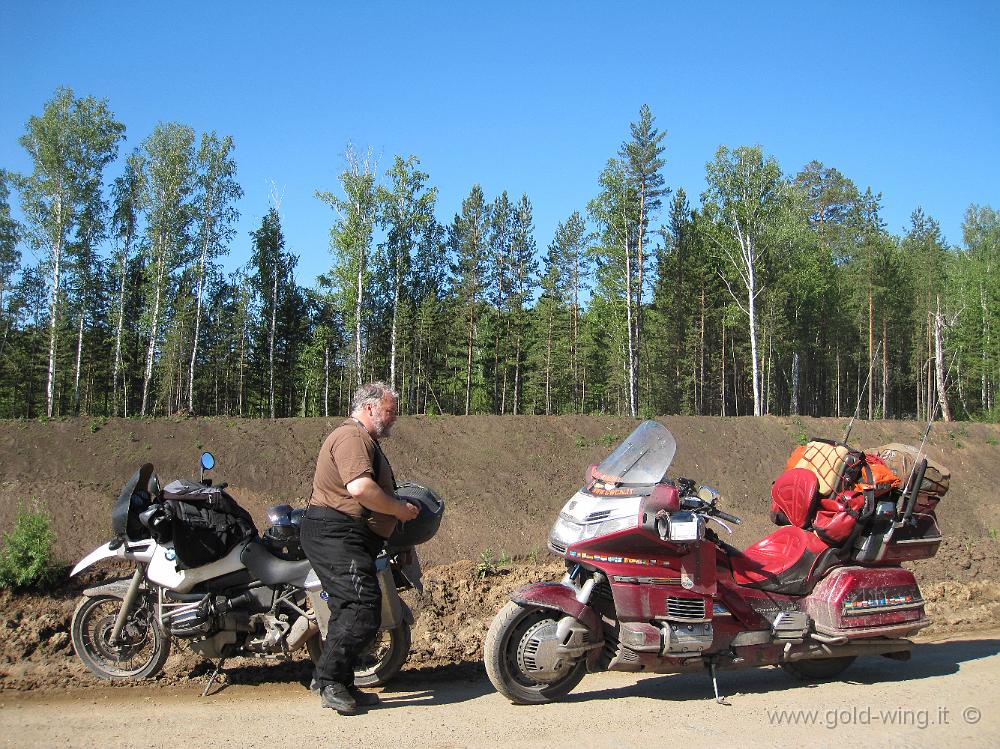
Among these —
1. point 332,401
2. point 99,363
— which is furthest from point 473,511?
point 332,401

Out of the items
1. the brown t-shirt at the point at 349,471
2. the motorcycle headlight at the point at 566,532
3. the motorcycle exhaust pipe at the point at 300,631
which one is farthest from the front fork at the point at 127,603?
the motorcycle headlight at the point at 566,532

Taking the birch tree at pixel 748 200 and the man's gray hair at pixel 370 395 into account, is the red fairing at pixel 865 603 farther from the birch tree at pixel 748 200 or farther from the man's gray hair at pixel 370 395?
the birch tree at pixel 748 200

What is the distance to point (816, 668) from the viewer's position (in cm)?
575

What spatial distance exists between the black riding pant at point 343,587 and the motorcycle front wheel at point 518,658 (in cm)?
79

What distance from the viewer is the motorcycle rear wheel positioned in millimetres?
5734

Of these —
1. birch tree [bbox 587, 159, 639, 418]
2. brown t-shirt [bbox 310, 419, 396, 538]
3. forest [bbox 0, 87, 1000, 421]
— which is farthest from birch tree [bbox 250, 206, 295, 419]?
brown t-shirt [bbox 310, 419, 396, 538]

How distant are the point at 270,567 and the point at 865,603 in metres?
4.35

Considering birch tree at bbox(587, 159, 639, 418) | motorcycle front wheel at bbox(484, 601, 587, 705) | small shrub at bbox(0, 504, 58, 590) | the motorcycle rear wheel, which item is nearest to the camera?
motorcycle front wheel at bbox(484, 601, 587, 705)

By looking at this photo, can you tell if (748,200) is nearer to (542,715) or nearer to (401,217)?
(401,217)

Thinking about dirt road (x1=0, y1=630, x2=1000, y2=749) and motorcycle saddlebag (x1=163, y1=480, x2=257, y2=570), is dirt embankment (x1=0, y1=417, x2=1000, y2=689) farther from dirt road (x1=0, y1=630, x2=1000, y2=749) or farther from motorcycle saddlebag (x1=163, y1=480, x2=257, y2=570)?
motorcycle saddlebag (x1=163, y1=480, x2=257, y2=570)

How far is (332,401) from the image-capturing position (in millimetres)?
46750

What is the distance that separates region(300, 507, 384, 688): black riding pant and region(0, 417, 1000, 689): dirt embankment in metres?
1.03

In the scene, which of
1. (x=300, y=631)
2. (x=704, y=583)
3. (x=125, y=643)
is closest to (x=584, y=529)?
(x=704, y=583)

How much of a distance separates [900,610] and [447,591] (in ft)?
13.3
